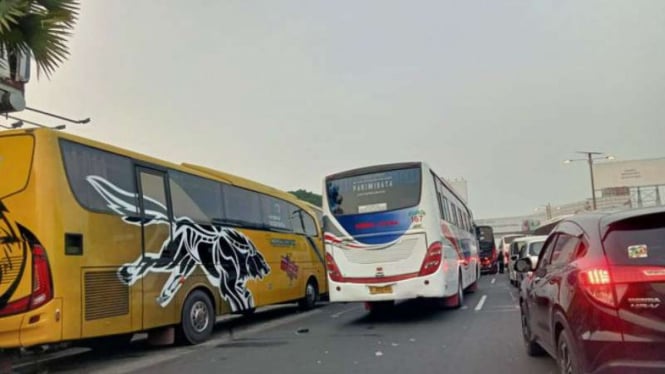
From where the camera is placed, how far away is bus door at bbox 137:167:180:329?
28.5 feet

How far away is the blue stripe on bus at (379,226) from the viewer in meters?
11.6

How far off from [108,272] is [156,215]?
1.43 m

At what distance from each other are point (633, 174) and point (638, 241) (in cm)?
4767

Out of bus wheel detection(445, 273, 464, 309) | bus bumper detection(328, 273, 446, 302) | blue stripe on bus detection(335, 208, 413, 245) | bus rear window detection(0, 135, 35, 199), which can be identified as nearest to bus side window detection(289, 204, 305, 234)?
blue stripe on bus detection(335, 208, 413, 245)

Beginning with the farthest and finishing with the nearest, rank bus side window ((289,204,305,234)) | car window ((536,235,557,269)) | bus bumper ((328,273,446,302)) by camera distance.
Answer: bus side window ((289,204,305,234))
bus bumper ((328,273,446,302))
car window ((536,235,557,269))

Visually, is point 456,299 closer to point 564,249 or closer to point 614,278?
point 564,249

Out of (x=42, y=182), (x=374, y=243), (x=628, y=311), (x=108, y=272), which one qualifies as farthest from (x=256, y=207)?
(x=628, y=311)

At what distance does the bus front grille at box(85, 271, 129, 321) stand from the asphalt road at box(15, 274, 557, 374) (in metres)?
0.79

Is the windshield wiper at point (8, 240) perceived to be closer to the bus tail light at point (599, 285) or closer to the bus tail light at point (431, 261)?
the bus tail light at point (599, 285)

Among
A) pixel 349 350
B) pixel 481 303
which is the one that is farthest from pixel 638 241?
pixel 481 303

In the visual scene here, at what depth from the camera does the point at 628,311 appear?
407 cm

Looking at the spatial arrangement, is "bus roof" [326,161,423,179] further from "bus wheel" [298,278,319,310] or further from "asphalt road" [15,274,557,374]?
"bus wheel" [298,278,319,310]

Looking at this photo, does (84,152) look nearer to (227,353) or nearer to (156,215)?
(156,215)

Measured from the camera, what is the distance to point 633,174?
1834 inches
